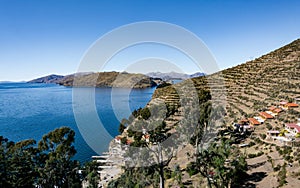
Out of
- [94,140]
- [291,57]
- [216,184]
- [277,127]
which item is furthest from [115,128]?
[291,57]

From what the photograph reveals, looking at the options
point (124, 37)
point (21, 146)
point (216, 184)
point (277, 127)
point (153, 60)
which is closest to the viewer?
point (216, 184)

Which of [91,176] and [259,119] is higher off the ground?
[259,119]

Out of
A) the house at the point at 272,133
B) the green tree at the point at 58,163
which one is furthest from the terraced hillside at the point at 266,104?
the green tree at the point at 58,163

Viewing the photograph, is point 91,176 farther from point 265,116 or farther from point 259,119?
point 265,116

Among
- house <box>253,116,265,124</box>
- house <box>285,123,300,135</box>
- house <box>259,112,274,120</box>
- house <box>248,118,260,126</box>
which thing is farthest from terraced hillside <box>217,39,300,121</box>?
house <box>285,123,300,135</box>

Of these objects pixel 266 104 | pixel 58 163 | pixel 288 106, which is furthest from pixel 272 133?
pixel 58 163

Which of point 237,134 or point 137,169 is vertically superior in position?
point 237,134

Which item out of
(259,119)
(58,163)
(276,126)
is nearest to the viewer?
(58,163)

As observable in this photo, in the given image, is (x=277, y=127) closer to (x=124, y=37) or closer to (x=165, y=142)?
(x=165, y=142)

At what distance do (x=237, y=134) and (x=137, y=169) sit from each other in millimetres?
9174


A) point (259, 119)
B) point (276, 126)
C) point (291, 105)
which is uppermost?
point (291, 105)

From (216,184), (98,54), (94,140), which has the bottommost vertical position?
(94,140)

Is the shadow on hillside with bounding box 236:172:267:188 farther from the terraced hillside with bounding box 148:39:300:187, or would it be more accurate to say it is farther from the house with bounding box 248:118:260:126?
the house with bounding box 248:118:260:126

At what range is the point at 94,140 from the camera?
96.1ft
